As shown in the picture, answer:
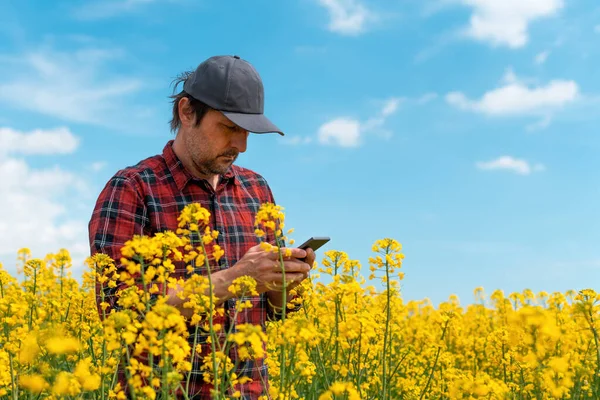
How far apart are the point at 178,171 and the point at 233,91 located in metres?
0.60

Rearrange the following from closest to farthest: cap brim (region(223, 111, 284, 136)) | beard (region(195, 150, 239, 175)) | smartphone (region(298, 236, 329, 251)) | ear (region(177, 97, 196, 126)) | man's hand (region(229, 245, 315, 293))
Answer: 1. man's hand (region(229, 245, 315, 293))
2. smartphone (region(298, 236, 329, 251))
3. cap brim (region(223, 111, 284, 136))
4. beard (region(195, 150, 239, 175))
5. ear (region(177, 97, 196, 126))

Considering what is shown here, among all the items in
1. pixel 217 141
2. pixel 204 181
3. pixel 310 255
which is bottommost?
pixel 310 255

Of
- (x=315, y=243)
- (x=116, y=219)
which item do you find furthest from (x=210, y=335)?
(x=116, y=219)

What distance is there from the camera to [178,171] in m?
3.85

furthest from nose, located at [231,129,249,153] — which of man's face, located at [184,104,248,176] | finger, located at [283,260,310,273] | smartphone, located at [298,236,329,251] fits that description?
finger, located at [283,260,310,273]

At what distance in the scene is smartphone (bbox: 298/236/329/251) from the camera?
3193mm

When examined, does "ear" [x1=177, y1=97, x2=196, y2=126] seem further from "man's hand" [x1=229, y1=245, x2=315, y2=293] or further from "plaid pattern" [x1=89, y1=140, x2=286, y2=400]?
"man's hand" [x1=229, y1=245, x2=315, y2=293]

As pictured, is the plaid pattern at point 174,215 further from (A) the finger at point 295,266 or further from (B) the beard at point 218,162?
(A) the finger at point 295,266

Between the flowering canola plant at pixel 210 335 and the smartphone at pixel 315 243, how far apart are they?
174 millimetres

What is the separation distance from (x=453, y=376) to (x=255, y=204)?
196 cm

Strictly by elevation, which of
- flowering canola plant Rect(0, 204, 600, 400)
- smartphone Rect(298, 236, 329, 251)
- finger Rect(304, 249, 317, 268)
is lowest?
flowering canola plant Rect(0, 204, 600, 400)

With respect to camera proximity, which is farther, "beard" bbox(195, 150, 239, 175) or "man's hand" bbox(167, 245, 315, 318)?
"beard" bbox(195, 150, 239, 175)

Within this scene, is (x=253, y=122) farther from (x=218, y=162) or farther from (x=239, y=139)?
(x=218, y=162)

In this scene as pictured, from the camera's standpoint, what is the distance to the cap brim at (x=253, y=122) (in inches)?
135
